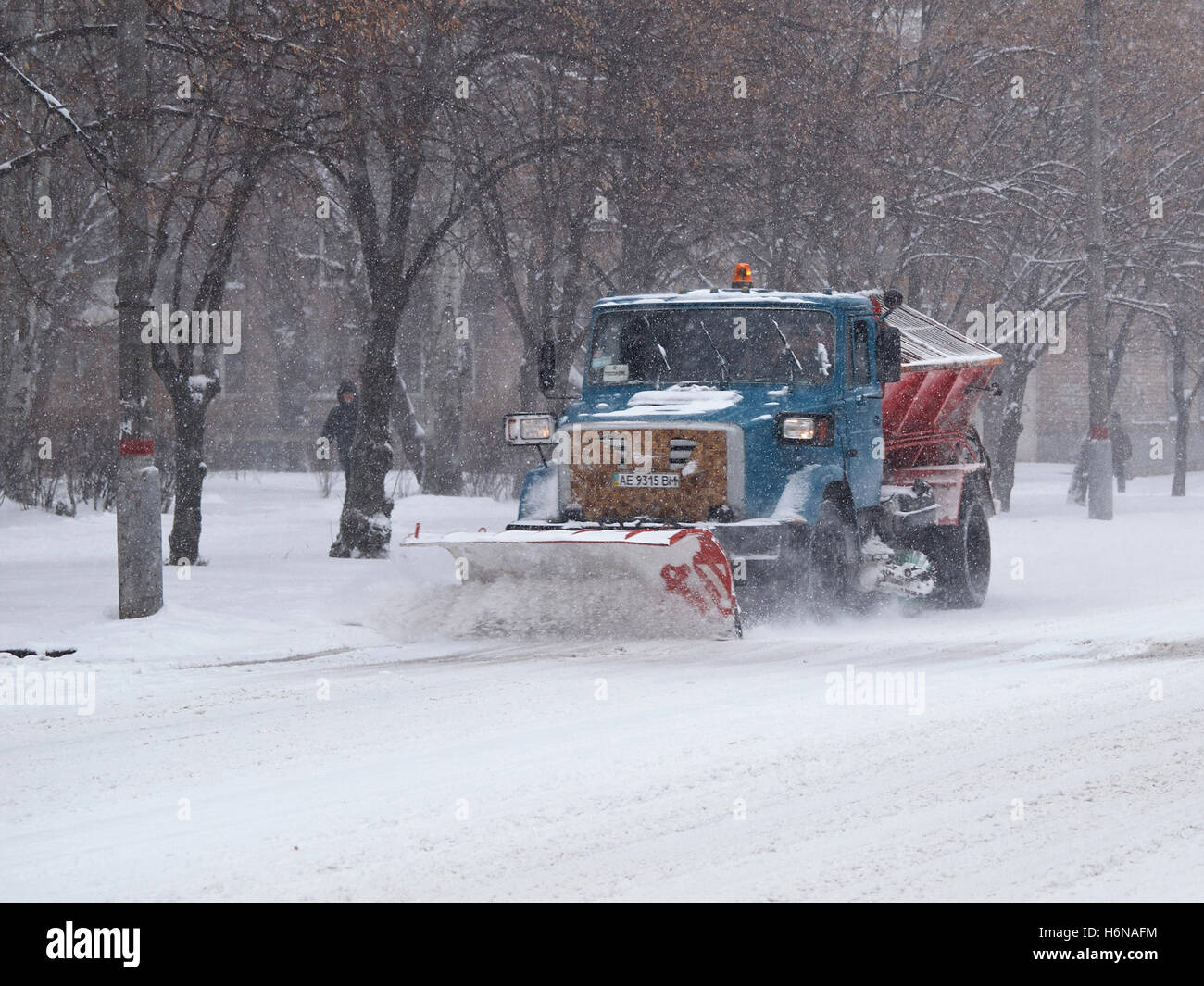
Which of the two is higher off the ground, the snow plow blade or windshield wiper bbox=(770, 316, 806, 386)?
windshield wiper bbox=(770, 316, 806, 386)

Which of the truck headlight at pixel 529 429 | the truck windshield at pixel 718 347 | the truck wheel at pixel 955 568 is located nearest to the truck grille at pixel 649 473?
the truck headlight at pixel 529 429

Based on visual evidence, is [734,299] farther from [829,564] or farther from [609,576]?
[609,576]

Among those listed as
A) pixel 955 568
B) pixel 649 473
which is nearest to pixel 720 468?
pixel 649 473

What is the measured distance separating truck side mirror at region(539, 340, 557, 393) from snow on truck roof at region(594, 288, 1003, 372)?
0.53 m

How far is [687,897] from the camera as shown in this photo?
5281mm

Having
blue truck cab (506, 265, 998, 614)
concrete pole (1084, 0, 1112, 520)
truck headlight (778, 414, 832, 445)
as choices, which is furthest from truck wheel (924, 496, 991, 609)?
concrete pole (1084, 0, 1112, 520)

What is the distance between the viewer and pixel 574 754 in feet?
25.0

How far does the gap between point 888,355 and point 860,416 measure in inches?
21.3

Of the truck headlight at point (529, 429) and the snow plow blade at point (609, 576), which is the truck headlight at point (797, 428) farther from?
the truck headlight at point (529, 429)

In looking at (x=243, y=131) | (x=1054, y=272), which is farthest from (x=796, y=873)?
(x=1054, y=272)

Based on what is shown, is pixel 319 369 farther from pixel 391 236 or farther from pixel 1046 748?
pixel 1046 748

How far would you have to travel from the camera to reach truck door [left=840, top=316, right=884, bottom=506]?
13102 millimetres

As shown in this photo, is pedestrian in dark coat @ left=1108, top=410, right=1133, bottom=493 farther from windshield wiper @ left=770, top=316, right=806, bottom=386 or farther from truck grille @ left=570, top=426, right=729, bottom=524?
truck grille @ left=570, top=426, right=729, bottom=524

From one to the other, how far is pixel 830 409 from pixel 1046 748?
5.51 meters
